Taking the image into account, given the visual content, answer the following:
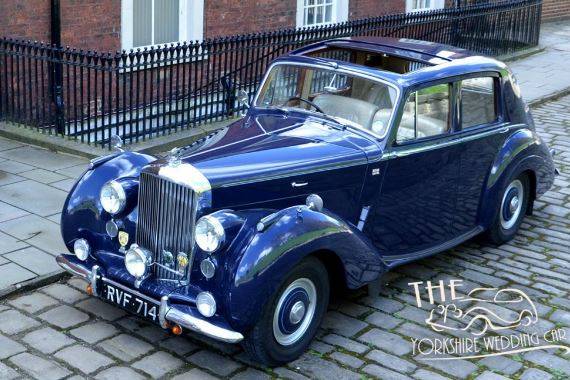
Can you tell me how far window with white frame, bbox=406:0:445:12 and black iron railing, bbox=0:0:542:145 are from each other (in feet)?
15.7

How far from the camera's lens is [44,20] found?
1040cm

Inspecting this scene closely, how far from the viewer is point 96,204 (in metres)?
5.65

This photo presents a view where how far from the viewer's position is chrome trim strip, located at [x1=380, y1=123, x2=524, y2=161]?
6.08 m

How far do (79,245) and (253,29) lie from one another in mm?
8349

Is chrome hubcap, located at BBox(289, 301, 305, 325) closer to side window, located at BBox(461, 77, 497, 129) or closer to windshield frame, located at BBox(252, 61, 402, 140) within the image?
windshield frame, located at BBox(252, 61, 402, 140)

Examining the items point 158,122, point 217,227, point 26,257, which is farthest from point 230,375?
point 158,122

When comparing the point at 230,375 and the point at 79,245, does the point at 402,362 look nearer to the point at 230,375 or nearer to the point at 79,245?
the point at 230,375

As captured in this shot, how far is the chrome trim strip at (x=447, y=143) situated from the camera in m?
6.08

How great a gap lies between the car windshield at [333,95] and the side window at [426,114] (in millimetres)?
167

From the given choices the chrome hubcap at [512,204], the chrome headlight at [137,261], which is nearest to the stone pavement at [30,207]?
the chrome headlight at [137,261]

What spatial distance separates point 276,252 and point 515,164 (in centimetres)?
301

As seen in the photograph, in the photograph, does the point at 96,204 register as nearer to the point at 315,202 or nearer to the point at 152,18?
the point at 315,202

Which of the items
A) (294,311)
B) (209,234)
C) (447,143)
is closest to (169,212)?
(209,234)

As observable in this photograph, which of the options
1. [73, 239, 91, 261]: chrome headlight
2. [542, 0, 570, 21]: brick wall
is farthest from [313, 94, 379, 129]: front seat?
[542, 0, 570, 21]: brick wall
